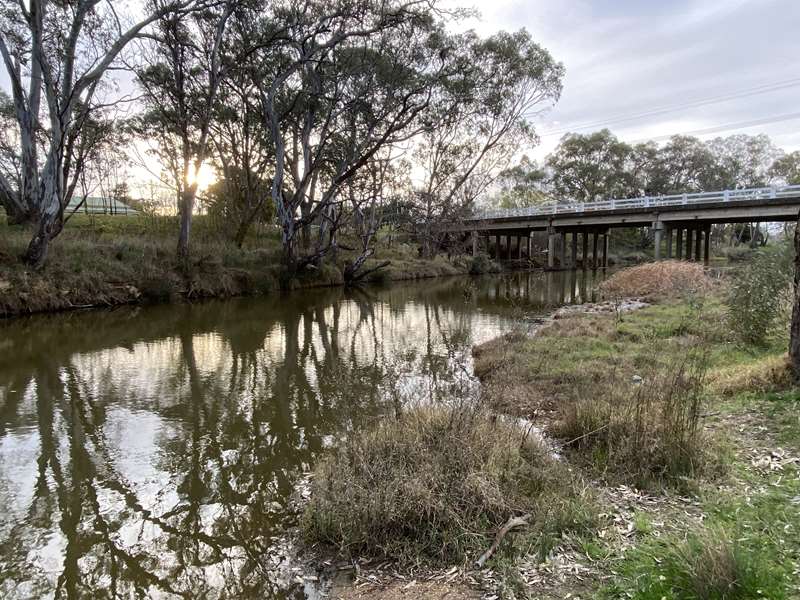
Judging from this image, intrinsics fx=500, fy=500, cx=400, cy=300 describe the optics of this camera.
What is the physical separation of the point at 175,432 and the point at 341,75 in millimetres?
16009

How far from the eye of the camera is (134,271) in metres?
16.7

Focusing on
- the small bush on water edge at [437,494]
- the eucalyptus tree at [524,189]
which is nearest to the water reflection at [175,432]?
the small bush on water edge at [437,494]

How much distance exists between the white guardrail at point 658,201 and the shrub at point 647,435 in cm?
2954

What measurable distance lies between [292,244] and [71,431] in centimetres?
1562

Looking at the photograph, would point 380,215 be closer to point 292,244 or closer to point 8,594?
point 292,244

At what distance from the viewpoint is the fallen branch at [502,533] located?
302 cm

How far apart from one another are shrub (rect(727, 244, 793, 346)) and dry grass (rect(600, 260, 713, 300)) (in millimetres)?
6746

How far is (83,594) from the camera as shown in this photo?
3.15 meters

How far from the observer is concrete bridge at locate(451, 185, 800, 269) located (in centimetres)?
2841

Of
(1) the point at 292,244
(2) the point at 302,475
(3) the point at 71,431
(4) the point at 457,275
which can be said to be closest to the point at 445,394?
(2) the point at 302,475

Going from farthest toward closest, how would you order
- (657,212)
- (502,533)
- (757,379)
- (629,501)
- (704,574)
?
(657,212) < (757,379) < (629,501) < (502,533) < (704,574)

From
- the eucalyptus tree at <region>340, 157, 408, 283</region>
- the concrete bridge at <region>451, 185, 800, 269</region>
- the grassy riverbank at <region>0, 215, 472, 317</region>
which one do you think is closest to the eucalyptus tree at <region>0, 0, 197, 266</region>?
the grassy riverbank at <region>0, 215, 472, 317</region>

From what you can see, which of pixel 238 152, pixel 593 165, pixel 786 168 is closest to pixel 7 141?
pixel 238 152

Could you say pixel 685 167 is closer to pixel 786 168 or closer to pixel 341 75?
pixel 786 168
